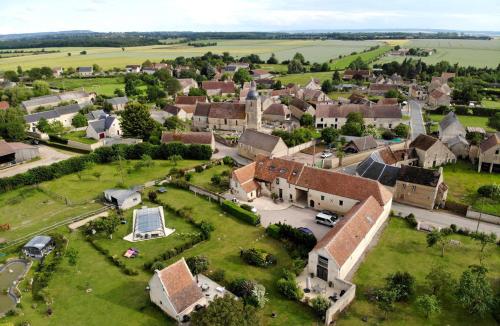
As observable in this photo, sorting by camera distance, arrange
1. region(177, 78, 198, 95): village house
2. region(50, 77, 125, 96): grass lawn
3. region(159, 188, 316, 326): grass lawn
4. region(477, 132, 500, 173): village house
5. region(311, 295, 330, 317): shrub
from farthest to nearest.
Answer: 1. region(50, 77, 125, 96): grass lawn
2. region(177, 78, 198, 95): village house
3. region(477, 132, 500, 173): village house
4. region(159, 188, 316, 326): grass lawn
5. region(311, 295, 330, 317): shrub

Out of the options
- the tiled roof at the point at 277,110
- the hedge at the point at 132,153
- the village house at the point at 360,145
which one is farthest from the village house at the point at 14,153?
the village house at the point at 360,145

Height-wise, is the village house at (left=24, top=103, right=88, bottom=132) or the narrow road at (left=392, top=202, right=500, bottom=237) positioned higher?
the village house at (left=24, top=103, right=88, bottom=132)

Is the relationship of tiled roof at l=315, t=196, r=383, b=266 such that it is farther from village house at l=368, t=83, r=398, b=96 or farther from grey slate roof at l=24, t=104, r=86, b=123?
village house at l=368, t=83, r=398, b=96

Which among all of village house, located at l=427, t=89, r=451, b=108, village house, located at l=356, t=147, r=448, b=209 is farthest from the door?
village house, located at l=427, t=89, r=451, b=108

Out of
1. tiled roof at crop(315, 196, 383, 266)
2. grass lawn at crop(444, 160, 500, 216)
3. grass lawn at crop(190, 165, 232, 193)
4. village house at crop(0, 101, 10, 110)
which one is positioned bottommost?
grass lawn at crop(444, 160, 500, 216)

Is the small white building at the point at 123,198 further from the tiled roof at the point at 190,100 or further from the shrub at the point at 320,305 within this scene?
the tiled roof at the point at 190,100

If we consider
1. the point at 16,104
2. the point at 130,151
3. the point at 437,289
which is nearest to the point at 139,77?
the point at 16,104

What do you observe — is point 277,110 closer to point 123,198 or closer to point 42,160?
point 42,160

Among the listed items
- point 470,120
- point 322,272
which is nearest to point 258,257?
point 322,272
